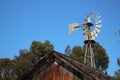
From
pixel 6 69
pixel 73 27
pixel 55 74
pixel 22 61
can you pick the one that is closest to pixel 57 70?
pixel 55 74

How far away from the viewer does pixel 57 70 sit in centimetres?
1102

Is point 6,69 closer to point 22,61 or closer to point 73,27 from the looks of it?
point 22,61

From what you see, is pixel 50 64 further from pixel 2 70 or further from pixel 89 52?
pixel 2 70

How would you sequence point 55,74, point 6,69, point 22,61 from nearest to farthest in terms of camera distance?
point 55,74 → point 22,61 → point 6,69

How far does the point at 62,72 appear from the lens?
10930 millimetres

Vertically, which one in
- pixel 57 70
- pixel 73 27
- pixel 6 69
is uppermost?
pixel 6 69

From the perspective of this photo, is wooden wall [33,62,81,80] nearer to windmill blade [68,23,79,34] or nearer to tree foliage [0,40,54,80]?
windmill blade [68,23,79,34]

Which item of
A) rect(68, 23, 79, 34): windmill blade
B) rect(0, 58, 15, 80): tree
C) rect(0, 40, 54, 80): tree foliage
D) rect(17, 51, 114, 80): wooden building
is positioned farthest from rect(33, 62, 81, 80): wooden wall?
rect(0, 58, 15, 80): tree

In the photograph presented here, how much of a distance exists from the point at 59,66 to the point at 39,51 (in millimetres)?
52706

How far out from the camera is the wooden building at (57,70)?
10594 millimetres

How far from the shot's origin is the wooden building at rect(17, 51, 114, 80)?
10594mm

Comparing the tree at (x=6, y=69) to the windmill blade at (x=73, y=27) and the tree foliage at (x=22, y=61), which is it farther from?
the windmill blade at (x=73, y=27)

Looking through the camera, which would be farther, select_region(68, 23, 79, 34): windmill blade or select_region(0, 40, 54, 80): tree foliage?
select_region(0, 40, 54, 80): tree foliage

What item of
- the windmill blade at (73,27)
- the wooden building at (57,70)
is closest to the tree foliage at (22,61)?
the windmill blade at (73,27)
